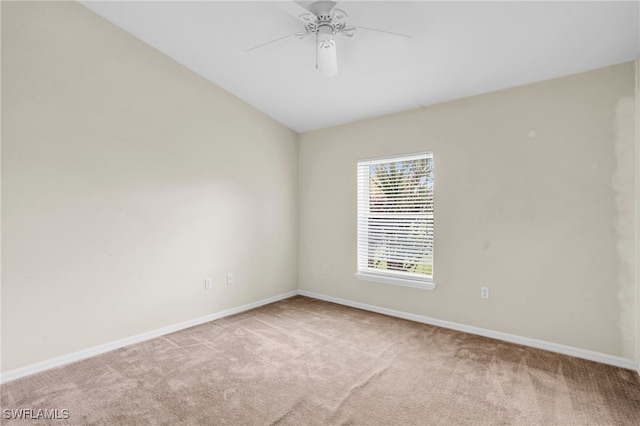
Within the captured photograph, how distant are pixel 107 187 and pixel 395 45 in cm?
282

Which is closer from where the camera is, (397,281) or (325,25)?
(325,25)

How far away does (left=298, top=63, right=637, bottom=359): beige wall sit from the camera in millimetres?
2654

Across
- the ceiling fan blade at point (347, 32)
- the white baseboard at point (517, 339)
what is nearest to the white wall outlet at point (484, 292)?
the white baseboard at point (517, 339)

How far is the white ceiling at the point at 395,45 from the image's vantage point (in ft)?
7.31

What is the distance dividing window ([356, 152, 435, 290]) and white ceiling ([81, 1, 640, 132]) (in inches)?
29.9

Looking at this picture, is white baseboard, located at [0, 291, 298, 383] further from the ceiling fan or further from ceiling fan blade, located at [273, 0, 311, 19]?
ceiling fan blade, located at [273, 0, 311, 19]

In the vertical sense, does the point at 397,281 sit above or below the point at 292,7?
below

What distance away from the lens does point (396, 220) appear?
12.9 feet

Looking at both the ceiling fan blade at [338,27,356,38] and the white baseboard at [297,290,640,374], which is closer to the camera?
the ceiling fan blade at [338,27,356,38]

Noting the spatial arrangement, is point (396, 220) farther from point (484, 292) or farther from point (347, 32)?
point (347, 32)

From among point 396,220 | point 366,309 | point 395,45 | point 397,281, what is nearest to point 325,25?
point 395,45

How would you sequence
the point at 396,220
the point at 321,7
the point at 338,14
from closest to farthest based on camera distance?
1. the point at 321,7
2. the point at 338,14
3. the point at 396,220

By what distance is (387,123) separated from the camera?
3.94m

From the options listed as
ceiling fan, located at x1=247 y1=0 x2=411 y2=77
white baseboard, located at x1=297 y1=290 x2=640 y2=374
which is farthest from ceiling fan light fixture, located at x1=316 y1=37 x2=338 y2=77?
white baseboard, located at x1=297 y1=290 x2=640 y2=374
